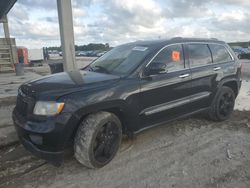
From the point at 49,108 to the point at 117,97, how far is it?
93 centimetres

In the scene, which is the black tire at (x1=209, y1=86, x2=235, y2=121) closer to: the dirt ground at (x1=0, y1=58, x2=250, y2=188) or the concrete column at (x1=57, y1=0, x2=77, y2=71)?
the dirt ground at (x1=0, y1=58, x2=250, y2=188)

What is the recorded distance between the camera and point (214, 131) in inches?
184

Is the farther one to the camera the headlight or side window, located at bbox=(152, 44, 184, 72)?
side window, located at bbox=(152, 44, 184, 72)

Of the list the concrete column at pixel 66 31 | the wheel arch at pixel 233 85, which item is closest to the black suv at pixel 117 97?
the wheel arch at pixel 233 85

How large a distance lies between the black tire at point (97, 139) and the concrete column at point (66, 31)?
4605 mm

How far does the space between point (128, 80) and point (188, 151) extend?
1.51 metres

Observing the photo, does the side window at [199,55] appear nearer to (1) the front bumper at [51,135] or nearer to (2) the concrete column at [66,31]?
(1) the front bumper at [51,135]

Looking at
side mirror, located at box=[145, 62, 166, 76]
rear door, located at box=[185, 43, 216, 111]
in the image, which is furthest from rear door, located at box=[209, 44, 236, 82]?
side mirror, located at box=[145, 62, 166, 76]

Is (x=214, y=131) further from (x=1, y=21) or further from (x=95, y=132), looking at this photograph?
(x=1, y=21)

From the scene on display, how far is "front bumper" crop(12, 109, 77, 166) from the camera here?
9.50 feet

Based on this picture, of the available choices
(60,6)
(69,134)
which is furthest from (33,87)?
(60,6)

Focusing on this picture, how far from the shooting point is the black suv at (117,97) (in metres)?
2.97

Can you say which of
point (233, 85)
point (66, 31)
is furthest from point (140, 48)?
point (66, 31)

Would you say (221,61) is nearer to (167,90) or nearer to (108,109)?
(167,90)
